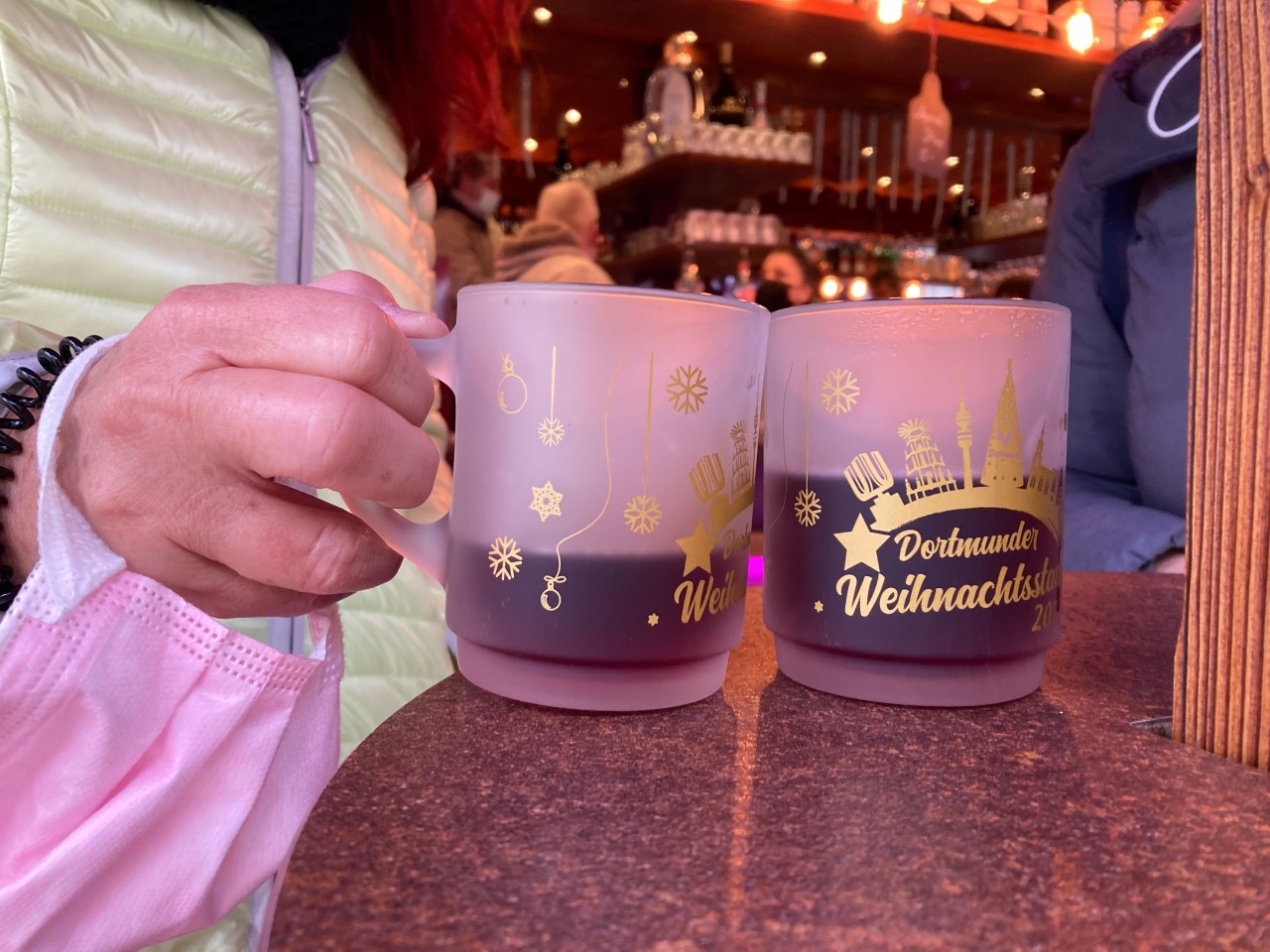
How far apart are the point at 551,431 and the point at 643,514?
5 cm

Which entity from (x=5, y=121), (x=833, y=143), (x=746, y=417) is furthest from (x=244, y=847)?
(x=833, y=143)

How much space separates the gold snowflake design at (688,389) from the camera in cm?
37

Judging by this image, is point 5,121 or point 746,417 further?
point 5,121

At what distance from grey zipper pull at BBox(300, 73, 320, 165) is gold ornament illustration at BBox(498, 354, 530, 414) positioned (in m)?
0.54

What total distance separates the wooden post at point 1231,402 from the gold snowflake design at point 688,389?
0.59ft

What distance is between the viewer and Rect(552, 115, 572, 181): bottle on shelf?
4.81 metres

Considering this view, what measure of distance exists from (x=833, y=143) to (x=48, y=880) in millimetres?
5357

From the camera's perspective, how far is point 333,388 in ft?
1.09

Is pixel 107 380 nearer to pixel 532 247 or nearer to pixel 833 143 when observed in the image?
Result: pixel 532 247

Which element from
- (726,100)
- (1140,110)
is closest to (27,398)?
(1140,110)

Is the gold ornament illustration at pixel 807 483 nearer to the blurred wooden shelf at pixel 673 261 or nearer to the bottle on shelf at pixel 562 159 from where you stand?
the blurred wooden shelf at pixel 673 261

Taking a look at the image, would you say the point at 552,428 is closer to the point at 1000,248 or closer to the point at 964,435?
the point at 964,435

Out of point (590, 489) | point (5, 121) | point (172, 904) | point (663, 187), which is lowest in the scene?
point (172, 904)

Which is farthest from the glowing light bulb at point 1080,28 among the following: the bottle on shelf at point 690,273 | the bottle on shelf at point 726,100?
the bottle on shelf at point 690,273
